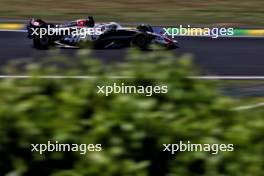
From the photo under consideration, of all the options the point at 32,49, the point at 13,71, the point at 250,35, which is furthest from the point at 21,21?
the point at 13,71

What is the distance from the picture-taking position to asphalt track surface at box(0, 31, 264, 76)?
13352 mm

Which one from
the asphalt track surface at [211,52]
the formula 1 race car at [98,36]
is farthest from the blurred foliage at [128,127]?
the formula 1 race car at [98,36]

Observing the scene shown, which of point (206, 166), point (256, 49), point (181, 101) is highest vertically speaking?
point (181, 101)

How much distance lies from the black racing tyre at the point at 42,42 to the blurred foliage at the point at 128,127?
35.9 ft

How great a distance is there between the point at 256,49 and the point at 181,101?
12.1 metres

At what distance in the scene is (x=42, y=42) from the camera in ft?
47.4

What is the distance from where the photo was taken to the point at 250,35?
54.2 ft

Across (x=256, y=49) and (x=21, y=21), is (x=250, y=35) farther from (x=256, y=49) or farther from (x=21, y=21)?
(x=21, y=21)

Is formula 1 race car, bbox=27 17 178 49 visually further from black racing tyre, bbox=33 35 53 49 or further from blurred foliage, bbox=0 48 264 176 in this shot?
blurred foliage, bbox=0 48 264 176

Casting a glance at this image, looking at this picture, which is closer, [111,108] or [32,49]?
[111,108]

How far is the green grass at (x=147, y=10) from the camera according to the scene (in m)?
17.3

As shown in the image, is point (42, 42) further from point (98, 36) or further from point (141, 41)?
point (141, 41)

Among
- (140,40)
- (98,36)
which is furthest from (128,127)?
(98,36)

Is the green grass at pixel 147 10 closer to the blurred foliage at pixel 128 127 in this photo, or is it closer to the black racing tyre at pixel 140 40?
the black racing tyre at pixel 140 40
